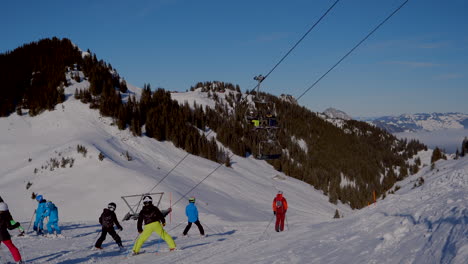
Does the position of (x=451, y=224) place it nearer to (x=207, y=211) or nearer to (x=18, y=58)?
(x=207, y=211)

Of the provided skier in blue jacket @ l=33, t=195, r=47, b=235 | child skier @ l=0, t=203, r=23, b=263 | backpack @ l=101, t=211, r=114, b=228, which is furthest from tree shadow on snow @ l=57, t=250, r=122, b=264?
skier in blue jacket @ l=33, t=195, r=47, b=235

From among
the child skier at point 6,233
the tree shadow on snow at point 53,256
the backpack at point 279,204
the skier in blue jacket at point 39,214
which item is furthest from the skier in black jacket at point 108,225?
the backpack at point 279,204

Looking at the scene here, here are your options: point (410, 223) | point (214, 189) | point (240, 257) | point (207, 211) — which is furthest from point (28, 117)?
point (410, 223)

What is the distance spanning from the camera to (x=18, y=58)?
41.0m

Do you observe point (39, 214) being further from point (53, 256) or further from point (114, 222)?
point (114, 222)

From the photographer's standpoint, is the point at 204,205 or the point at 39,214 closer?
the point at 39,214

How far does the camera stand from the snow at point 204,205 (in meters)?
7.22

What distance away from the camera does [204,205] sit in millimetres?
21516

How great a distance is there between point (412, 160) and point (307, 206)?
48959 mm

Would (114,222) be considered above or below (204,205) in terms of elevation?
A: above

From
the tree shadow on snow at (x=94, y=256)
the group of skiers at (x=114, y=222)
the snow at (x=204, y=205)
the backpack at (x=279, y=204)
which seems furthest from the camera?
the backpack at (x=279, y=204)

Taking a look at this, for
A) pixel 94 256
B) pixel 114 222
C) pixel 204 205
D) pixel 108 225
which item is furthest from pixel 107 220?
pixel 204 205

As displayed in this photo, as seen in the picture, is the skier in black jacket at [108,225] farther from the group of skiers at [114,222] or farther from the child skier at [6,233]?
the child skier at [6,233]

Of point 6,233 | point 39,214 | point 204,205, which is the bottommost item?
point 204,205
